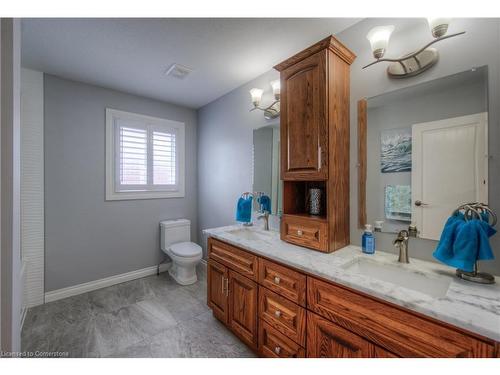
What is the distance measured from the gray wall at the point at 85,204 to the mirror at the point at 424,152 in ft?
8.81

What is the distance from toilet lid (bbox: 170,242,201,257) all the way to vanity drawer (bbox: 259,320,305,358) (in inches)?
52.8

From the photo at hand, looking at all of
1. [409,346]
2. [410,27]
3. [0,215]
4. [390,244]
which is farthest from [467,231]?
[0,215]

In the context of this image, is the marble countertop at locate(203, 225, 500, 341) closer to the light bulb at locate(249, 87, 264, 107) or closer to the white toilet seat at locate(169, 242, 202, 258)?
the white toilet seat at locate(169, 242, 202, 258)

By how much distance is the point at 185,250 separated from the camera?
8.43 feet

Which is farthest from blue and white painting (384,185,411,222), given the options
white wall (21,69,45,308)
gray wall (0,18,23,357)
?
white wall (21,69,45,308)

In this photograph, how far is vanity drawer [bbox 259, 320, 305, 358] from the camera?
3.90 ft

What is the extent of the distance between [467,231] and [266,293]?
110 centimetres

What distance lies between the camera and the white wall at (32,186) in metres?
2.05

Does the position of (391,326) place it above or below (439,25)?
below

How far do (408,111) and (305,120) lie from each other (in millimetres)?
608

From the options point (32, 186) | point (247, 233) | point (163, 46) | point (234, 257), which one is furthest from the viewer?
point (32, 186)

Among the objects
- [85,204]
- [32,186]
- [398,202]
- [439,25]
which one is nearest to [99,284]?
[85,204]

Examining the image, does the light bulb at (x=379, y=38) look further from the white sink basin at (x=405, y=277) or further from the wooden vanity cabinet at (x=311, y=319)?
the wooden vanity cabinet at (x=311, y=319)

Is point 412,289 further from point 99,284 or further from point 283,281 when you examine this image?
point 99,284
